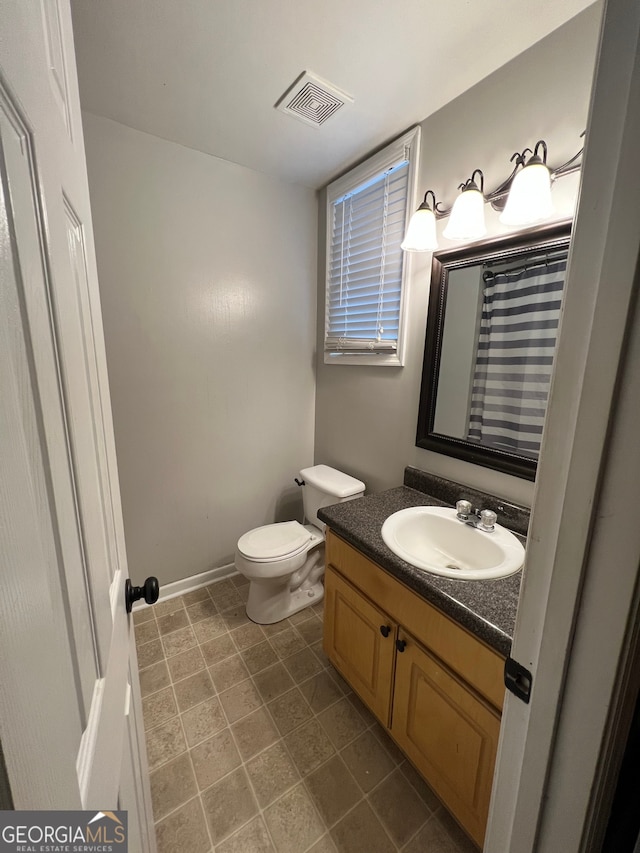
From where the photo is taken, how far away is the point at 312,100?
1.37 meters

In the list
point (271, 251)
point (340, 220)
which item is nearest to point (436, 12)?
point (340, 220)

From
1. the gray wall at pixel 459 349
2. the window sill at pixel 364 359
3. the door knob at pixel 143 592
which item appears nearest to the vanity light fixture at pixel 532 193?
the gray wall at pixel 459 349

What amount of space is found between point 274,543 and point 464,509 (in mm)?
1039

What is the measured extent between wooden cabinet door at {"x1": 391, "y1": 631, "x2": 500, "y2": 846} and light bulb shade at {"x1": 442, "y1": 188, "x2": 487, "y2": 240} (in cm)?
142

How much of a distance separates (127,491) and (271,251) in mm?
1594

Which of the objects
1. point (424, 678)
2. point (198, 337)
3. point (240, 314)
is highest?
point (240, 314)

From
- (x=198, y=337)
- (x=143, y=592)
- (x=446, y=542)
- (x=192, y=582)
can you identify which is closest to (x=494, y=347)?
(x=446, y=542)

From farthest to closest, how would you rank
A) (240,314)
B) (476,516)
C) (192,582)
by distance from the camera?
(192,582) < (240,314) < (476,516)

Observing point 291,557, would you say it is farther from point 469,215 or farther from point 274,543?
point 469,215

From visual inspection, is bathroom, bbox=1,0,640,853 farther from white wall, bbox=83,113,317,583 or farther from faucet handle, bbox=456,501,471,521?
faucet handle, bbox=456,501,471,521

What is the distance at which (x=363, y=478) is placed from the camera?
1.99m

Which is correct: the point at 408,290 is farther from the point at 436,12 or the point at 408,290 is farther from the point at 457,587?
the point at 457,587

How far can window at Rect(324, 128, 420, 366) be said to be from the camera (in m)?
1.61

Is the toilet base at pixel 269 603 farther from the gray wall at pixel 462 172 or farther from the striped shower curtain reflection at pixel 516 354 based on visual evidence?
the striped shower curtain reflection at pixel 516 354
